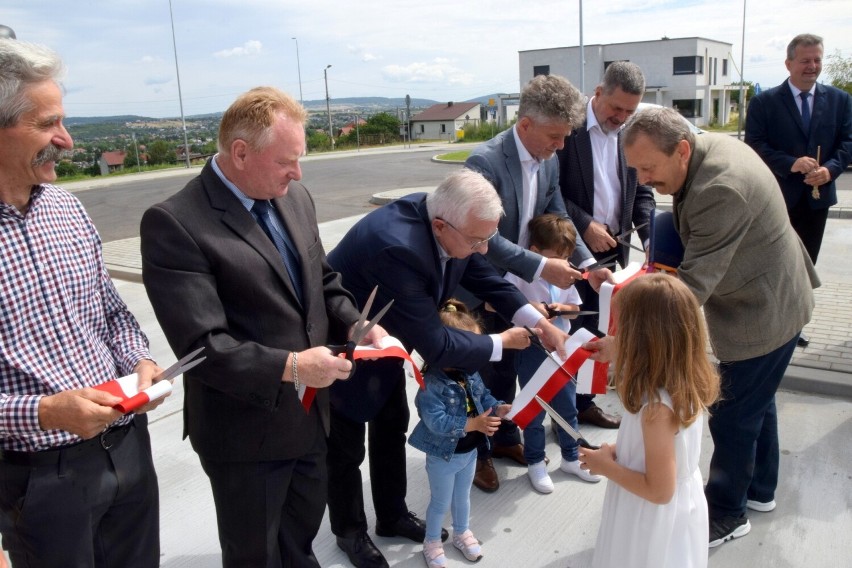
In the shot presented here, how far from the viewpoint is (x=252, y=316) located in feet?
7.16

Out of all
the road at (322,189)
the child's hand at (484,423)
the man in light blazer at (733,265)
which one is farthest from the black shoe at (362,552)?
the road at (322,189)

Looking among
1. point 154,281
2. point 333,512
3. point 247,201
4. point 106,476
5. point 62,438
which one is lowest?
point 333,512

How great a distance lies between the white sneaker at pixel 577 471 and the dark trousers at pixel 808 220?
3.00 meters

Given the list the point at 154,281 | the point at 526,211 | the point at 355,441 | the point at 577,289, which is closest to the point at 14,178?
the point at 154,281

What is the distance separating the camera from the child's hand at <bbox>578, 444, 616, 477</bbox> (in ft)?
7.44

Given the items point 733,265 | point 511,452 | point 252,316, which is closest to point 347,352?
point 252,316

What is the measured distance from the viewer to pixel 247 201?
2240 millimetres

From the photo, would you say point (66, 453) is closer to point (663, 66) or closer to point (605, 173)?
point (605, 173)

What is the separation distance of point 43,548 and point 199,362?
73 cm

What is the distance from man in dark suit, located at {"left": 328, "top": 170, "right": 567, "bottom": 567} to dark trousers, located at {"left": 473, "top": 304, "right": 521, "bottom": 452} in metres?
0.52

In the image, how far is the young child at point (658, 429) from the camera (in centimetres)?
213

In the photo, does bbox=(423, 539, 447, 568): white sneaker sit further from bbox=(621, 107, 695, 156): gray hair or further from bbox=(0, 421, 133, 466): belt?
bbox=(621, 107, 695, 156): gray hair

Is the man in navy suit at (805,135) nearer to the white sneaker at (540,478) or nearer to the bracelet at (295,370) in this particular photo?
the white sneaker at (540,478)

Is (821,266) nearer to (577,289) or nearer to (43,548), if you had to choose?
(577,289)
